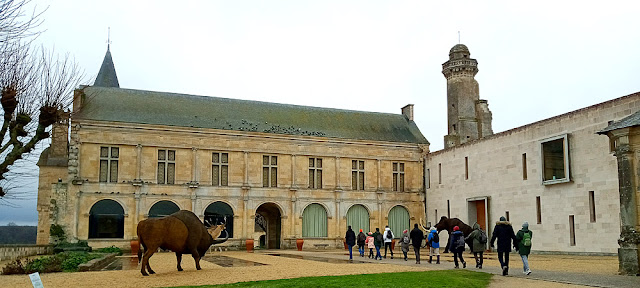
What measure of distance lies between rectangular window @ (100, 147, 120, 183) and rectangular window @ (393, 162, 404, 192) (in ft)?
56.0

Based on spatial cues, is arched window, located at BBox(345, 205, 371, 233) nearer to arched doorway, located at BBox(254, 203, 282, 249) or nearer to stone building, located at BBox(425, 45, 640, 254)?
arched doorway, located at BBox(254, 203, 282, 249)

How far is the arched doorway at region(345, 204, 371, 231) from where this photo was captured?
118 feet

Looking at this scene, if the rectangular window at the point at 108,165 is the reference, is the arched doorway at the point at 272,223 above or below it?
below

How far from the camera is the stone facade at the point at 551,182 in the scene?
22.7m

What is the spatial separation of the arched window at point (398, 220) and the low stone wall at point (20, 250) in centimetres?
1991

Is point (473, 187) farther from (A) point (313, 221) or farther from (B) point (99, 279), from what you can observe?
(B) point (99, 279)

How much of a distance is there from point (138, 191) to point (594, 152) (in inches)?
891

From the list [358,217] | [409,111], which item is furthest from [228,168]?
[409,111]

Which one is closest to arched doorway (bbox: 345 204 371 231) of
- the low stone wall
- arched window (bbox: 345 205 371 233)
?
arched window (bbox: 345 205 371 233)

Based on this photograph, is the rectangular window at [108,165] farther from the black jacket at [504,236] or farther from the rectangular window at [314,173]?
the black jacket at [504,236]

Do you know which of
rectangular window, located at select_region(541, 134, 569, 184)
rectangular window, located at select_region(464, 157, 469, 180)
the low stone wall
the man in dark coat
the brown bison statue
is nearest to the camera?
the man in dark coat

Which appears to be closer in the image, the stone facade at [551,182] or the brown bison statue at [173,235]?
the brown bison statue at [173,235]

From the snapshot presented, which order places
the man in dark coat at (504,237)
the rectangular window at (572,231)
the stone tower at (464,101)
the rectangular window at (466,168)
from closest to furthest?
1. the man in dark coat at (504,237)
2. the rectangular window at (572,231)
3. the rectangular window at (466,168)
4. the stone tower at (464,101)


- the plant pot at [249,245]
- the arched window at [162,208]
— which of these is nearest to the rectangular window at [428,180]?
the plant pot at [249,245]
